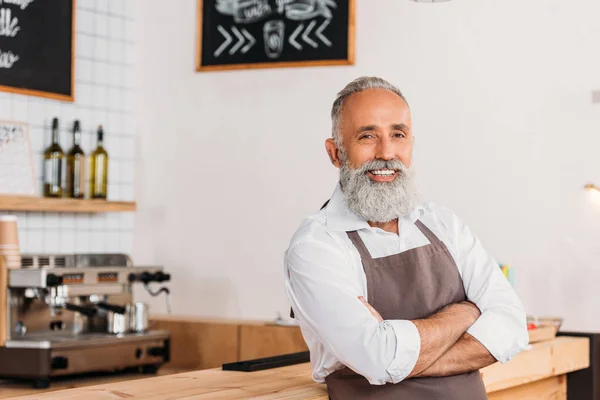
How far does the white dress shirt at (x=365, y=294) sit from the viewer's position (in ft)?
6.07

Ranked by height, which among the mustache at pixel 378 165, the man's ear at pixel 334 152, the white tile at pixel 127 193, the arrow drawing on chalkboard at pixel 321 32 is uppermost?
the arrow drawing on chalkboard at pixel 321 32

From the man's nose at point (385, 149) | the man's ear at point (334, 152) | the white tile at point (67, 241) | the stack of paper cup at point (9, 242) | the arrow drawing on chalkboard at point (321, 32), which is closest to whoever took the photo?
the man's nose at point (385, 149)

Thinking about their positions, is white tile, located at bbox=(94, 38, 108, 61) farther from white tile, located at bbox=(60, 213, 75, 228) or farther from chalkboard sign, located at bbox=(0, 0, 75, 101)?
white tile, located at bbox=(60, 213, 75, 228)

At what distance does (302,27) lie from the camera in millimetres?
4188

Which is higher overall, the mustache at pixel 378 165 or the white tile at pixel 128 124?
the white tile at pixel 128 124

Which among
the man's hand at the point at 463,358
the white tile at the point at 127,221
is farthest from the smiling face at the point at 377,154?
the white tile at the point at 127,221

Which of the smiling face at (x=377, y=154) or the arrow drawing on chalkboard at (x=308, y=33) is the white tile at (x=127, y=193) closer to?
the arrow drawing on chalkboard at (x=308, y=33)

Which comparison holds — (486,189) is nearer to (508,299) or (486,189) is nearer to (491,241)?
(491,241)

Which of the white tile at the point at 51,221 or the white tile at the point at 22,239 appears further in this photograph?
the white tile at the point at 51,221

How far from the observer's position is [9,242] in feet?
11.8

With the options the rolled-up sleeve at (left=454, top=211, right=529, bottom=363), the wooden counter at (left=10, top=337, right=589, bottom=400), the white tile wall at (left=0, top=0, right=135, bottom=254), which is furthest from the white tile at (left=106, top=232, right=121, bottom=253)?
the rolled-up sleeve at (left=454, top=211, right=529, bottom=363)

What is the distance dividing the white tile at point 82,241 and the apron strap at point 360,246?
248 cm

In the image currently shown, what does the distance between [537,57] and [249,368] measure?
1.86 m

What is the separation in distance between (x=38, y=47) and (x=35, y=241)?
2.66 ft
